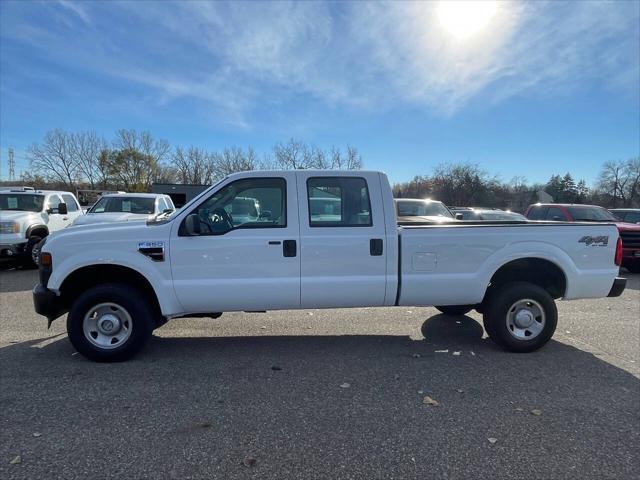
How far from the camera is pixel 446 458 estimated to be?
2496 mm

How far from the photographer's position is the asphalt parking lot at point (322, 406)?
8.03 ft

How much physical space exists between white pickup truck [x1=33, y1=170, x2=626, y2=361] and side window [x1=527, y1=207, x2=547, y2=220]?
27.5 feet

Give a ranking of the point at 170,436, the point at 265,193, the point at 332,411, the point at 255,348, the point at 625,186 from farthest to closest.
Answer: the point at 625,186 < the point at 255,348 < the point at 265,193 < the point at 332,411 < the point at 170,436

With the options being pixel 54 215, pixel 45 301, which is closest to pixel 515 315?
pixel 45 301

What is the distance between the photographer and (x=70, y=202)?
1180cm

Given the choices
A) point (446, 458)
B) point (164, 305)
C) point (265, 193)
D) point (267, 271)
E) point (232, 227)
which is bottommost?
point (446, 458)

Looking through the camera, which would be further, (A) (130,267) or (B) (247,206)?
(B) (247,206)

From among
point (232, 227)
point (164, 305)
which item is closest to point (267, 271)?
point (232, 227)

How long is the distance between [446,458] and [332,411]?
0.92 m

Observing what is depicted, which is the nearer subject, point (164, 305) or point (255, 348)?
point (164, 305)

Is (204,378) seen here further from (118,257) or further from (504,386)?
(504,386)

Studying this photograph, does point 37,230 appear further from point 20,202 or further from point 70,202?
point 70,202

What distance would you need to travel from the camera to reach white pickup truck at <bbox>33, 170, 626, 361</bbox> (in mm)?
3842

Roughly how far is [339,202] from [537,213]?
10363mm
